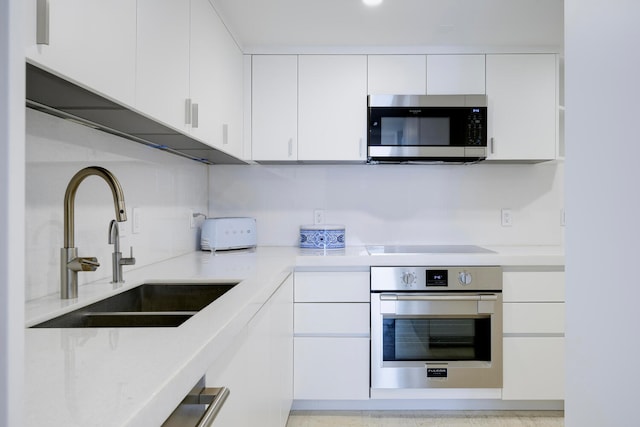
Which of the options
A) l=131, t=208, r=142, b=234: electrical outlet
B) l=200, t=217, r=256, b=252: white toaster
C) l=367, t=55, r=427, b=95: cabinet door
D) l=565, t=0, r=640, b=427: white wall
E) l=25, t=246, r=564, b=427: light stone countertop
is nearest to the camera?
l=25, t=246, r=564, b=427: light stone countertop

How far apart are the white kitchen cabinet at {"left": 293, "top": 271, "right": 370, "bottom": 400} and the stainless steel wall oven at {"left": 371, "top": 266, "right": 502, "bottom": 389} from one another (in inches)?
3.4

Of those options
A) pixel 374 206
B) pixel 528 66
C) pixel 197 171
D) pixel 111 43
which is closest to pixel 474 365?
Result: pixel 374 206

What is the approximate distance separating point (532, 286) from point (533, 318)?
171 mm

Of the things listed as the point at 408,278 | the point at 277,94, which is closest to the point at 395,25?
the point at 277,94

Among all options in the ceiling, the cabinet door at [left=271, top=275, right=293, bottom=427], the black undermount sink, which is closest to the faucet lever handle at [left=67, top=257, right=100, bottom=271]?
the black undermount sink

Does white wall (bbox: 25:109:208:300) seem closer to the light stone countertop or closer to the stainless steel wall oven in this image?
the light stone countertop

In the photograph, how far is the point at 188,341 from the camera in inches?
35.7

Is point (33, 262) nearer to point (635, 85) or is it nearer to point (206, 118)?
point (206, 118)

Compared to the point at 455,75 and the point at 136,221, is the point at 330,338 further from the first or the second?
the point at 455,75

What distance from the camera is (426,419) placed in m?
2.45

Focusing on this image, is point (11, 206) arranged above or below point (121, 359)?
above

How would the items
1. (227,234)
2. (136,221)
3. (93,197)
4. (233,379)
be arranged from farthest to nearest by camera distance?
1. (227,234)
2. (136,221)
3. (93,197)
4. (233,379)

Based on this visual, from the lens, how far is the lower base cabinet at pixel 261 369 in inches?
43.5

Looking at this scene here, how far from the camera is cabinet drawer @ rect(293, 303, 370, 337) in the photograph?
8.05 ft
